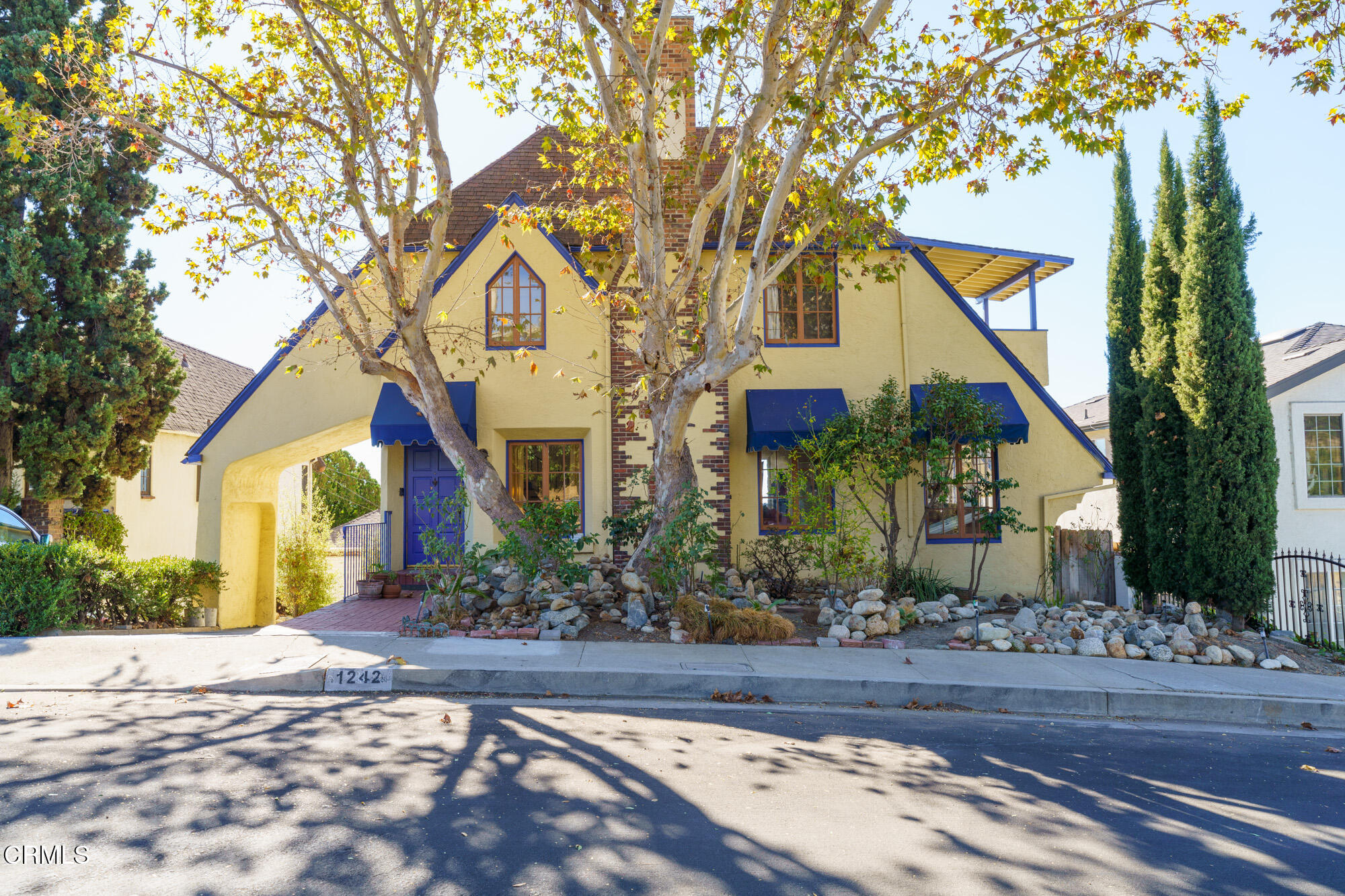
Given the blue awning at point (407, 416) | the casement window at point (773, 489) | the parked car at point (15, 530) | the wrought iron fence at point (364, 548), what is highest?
the blue awning at point (407, 416)

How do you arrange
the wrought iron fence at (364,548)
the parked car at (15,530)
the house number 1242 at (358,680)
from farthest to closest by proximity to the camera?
the wrought iron fence at (364,548) → the parked car at (15,530) → the house number 1242 at (358,680)

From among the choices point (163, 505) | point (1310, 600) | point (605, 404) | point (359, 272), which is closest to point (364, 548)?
point (359, 272)

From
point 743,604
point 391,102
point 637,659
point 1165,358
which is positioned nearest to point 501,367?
point 391,102

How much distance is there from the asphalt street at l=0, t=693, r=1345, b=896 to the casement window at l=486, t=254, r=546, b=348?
7.75 meters

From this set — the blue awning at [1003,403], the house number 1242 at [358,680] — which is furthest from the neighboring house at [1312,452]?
the house number 1242 at [358,680]

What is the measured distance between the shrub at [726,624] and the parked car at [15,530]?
798 cm

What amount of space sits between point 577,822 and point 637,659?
3.90 m

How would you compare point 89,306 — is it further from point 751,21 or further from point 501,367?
point 751,21

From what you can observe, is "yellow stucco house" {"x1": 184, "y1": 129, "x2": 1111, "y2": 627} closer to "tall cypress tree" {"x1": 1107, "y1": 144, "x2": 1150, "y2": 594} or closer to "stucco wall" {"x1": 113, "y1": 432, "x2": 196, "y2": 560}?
"tall cypress tree" {"x1": 1107, "y1": 144, "x2": 1150, "y2": 594}

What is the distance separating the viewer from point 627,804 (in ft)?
15.5

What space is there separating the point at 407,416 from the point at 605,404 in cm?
295

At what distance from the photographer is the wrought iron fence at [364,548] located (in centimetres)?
1492

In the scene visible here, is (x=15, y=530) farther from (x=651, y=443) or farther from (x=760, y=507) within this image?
(x=760, y=507)

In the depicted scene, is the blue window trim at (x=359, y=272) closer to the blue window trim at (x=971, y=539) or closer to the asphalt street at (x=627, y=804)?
the blue window trim at (x=971, y=539)
